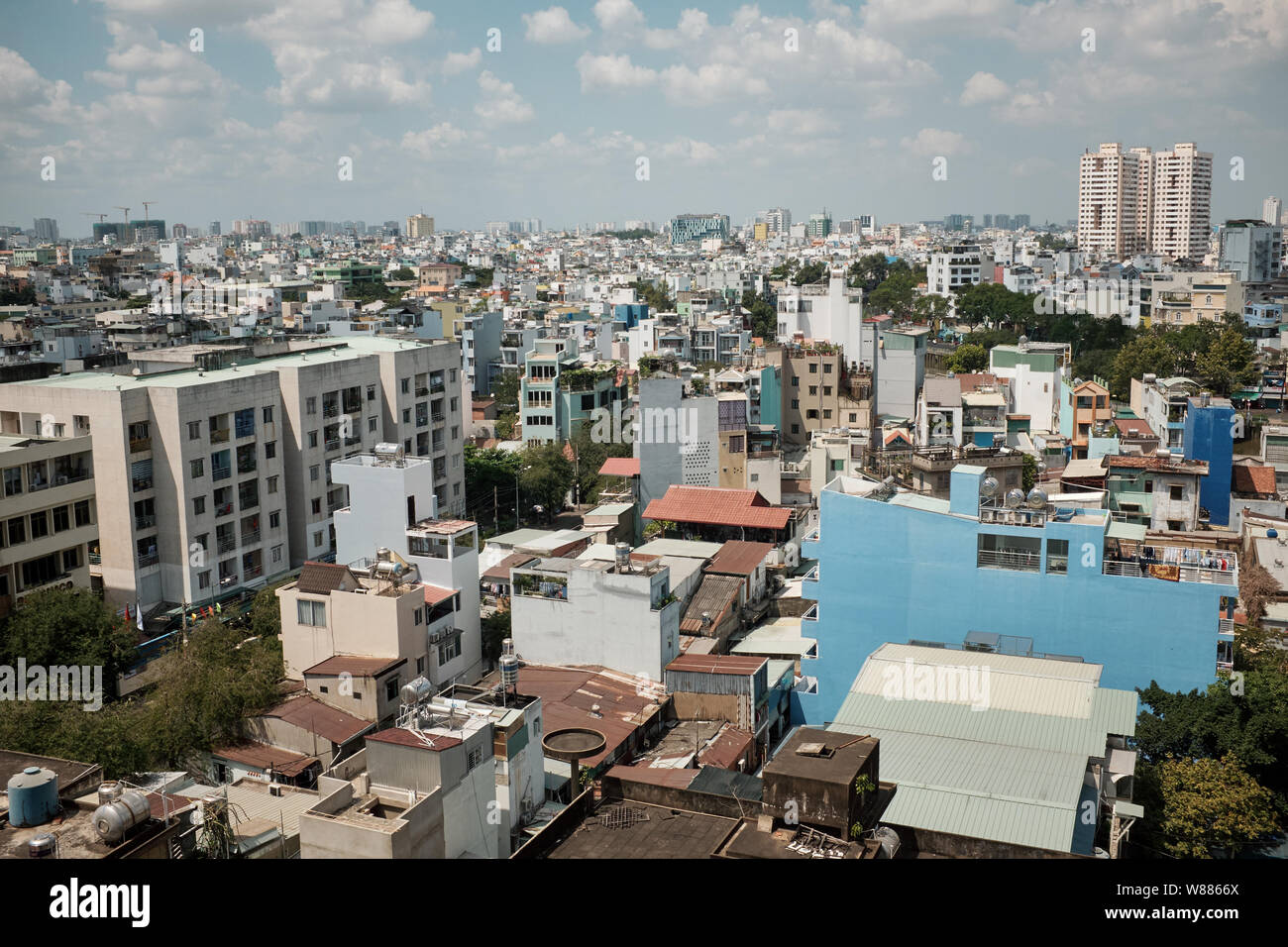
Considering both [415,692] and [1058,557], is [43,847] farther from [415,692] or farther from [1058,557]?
[1058,557]

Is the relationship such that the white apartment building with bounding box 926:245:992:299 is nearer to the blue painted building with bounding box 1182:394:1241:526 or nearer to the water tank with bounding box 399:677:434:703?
the blue painted building with bounding box 1182:394:1241:526

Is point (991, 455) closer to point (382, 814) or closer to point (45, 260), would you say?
point (382, 814)

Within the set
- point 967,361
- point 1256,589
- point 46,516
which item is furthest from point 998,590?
point 967,361

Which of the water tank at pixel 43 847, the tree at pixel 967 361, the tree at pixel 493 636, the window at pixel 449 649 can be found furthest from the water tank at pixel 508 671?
the tree at pixel 967 361

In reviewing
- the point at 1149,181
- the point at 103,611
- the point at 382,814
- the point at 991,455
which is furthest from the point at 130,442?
the point at 1149,181

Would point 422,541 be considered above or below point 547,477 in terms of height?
above

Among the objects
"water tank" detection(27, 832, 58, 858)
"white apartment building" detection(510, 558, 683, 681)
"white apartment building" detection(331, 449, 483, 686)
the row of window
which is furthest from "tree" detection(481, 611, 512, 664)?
"water tank" detection(27, 832, 58, 858)
